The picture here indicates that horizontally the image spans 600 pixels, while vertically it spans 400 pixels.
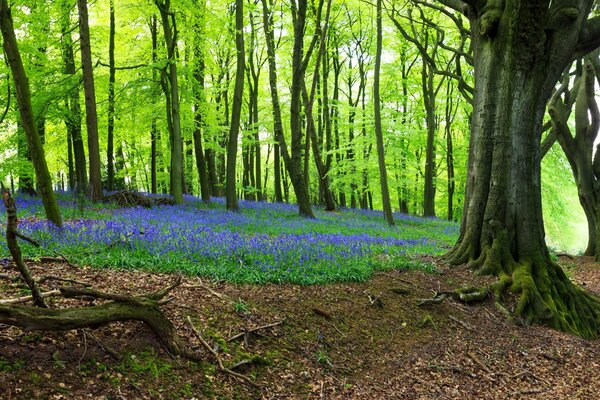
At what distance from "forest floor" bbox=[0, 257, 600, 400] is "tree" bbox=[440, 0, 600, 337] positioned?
110 cm

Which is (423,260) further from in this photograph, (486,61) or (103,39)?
(103,39)

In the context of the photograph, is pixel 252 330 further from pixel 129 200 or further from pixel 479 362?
pixel 129 200

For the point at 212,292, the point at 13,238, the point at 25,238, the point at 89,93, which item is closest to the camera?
the point at 13,238

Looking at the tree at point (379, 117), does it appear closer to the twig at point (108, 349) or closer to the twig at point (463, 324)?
the twig at point (463, 324)

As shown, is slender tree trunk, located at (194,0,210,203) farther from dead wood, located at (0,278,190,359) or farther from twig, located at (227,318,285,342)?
dead wood, located at (0,278,190,359)

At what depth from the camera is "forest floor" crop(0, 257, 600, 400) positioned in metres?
3.09

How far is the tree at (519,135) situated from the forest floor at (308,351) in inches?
43.2

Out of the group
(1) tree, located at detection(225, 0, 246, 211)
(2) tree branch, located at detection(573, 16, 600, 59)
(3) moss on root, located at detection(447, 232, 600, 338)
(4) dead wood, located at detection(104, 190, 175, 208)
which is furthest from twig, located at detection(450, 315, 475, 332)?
(4) dead wood, located at detection(104, 190, 175, 208)

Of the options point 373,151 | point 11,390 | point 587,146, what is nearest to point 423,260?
point 11,390

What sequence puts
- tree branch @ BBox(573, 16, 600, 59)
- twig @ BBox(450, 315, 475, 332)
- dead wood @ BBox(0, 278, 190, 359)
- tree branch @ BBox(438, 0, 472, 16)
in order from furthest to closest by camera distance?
tree branch @ BBox(438, 0, 472, 16) < tree branch @ BBox(573, 16, 600, 59) < twig @ BBox(450, 315, 475, 332) < dead wood @ BBox(0, 278, 190, 359)

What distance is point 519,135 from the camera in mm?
7359

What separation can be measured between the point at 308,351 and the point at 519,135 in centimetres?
558

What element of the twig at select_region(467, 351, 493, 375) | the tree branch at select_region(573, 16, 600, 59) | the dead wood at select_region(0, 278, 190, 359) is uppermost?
the tree branch at select_region(573, 16, 600, 59)

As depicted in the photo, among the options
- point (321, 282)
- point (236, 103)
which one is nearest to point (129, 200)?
point (236, 103)
